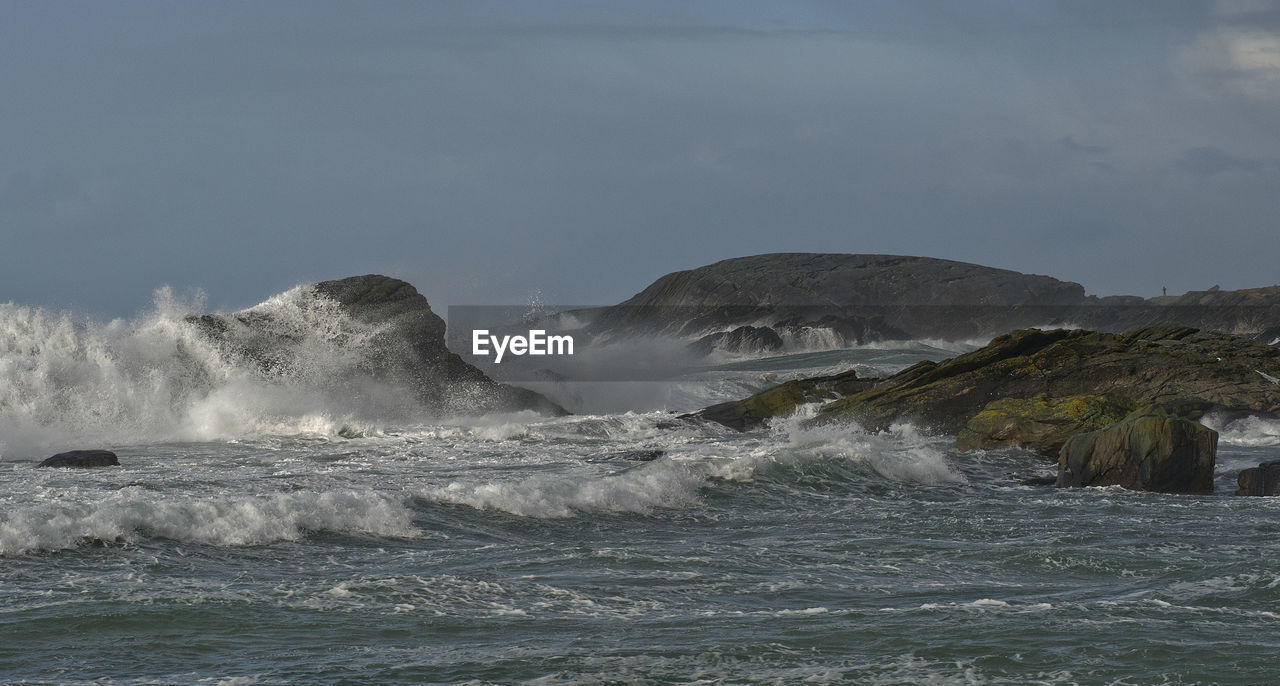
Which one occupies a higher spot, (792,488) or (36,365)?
(36,365)

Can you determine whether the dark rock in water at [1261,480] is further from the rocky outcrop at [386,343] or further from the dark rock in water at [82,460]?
the rocky outcrop at [386,343]

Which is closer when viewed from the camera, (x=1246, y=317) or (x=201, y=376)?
(x=201, y=376)

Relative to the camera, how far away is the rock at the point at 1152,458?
17.5m

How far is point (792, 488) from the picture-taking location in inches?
715

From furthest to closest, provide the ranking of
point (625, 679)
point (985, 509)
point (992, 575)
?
1. point (985, 509)
2. point (992, 575)
3. point (625, 679)

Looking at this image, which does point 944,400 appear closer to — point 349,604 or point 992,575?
point 992,575

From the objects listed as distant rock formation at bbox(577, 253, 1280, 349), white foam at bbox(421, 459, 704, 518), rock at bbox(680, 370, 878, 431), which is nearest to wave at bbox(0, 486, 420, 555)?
white foam at bbox(421, 459, 704, 518)

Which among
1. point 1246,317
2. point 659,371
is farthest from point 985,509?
point 1246,317

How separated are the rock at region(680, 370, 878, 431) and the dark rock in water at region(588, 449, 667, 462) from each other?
21.0 ft

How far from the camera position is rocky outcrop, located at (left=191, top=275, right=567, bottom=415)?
95.2 ft

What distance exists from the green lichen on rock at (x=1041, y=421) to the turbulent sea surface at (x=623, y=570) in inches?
24.7

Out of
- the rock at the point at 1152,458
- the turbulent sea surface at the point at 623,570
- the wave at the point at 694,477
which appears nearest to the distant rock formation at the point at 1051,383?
the wave at the point at 694,477

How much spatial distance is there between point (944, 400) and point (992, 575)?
14820 millimetres

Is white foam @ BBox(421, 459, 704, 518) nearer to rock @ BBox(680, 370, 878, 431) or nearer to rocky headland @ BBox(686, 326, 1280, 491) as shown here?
rocky headland @ BBox(686, 326, 1280, 491)
